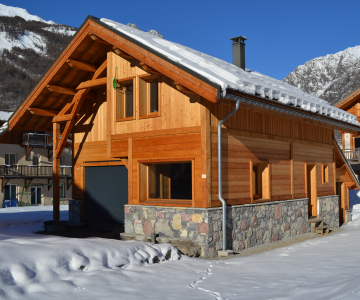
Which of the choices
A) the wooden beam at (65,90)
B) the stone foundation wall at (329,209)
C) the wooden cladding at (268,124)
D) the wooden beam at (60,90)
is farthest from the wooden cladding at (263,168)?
the wooden beam at (60,90)

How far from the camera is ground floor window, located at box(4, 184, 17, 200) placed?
3576 centimetres

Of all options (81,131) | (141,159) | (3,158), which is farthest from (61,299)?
(3,158)

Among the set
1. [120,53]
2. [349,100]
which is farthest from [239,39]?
[349,100]

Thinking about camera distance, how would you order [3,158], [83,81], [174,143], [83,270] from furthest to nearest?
[3,158] < [83,81] < [174,143] < [83,270]

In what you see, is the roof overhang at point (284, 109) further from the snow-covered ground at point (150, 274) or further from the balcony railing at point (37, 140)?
the balcony railing at point (37, 140)

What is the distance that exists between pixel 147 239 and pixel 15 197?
28577mm

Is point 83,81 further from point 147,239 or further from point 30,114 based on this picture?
point 147,239

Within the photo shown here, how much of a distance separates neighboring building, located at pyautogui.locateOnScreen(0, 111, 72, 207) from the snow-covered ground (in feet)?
95.6

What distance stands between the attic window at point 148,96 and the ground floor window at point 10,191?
2798cm

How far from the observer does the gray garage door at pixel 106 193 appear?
13.8 m

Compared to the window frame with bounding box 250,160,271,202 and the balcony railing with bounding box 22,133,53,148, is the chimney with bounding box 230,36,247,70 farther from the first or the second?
the balcony railing with bounding box 22,133,53,148

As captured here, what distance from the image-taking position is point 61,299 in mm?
5633

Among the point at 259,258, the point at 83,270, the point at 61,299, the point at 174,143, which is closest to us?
the point at 61,299

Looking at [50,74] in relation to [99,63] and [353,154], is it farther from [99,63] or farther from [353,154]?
[353,154]
